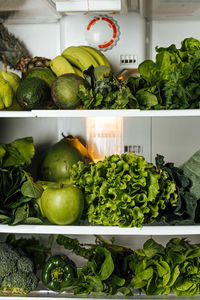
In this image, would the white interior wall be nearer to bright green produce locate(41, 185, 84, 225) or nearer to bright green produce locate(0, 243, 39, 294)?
bright green produce locate(41, 185, 84, 225)

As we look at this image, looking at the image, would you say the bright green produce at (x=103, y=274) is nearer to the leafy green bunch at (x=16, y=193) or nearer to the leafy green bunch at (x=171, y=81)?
the leafy green bunch at (x=16, y=193)

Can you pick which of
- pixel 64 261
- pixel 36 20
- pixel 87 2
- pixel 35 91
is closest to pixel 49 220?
pixel 64 261

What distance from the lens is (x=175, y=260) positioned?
1.55 metres

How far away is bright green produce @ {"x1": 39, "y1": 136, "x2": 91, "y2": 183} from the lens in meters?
1.69

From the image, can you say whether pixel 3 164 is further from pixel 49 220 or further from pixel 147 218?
pixel 147 218

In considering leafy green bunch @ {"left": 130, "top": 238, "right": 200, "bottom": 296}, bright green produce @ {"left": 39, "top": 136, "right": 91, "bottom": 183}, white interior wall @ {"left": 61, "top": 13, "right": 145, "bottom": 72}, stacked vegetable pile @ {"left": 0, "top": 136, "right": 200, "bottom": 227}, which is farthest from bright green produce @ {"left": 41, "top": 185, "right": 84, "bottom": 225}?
white interior wall @ {"left": 61, "top": 13, "right": 145, "bottom": 72}

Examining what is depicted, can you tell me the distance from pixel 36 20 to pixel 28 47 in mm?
130

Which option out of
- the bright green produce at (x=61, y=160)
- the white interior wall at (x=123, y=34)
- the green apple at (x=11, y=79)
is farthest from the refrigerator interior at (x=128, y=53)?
the green apple at (x=11, y=79)

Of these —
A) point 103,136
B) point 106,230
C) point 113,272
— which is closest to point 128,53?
point 103,136

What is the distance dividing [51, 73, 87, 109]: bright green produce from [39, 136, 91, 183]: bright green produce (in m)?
0.29

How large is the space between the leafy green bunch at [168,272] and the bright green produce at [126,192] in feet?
0.66

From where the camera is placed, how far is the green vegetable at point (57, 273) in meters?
1.61

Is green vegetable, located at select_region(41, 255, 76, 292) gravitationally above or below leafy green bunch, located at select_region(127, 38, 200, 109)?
below

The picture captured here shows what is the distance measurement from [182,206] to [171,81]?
1.49 feet
